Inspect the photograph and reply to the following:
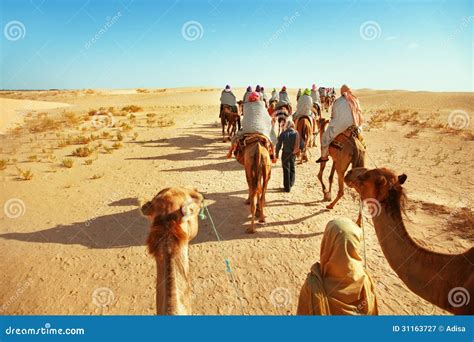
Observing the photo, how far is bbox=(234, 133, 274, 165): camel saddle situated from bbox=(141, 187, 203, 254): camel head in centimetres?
390

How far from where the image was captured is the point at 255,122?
6484 mm

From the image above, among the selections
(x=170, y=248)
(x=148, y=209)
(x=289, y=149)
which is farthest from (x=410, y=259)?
(x=289, y=149)

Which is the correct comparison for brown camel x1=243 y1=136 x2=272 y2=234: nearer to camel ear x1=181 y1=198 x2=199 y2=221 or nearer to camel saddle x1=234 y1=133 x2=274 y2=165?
camel saddle x1=234 y1=133 x2=274 y2=165

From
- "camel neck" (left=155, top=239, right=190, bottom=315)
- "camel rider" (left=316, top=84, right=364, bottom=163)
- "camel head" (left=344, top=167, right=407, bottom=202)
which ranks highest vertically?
"camel rider" (left=316, top=84, right=364, bottom=163)

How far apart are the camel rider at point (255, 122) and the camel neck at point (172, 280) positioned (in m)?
4.58

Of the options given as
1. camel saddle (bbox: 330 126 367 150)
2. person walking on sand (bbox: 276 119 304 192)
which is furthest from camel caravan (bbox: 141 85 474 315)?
person walking on sand (bbox: 276 119 304 192)

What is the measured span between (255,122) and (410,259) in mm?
4130

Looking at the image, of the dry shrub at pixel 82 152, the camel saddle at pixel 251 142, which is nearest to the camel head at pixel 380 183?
the camel saddle at pixel 251 142

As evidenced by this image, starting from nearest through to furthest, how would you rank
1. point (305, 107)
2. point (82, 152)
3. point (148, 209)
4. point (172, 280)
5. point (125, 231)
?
point (172, 280), point (148, 209), point (125, 231), point (305, 107), point (82, 152)

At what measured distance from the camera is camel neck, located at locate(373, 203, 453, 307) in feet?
9.87

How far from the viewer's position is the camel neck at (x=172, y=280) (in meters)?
1.96

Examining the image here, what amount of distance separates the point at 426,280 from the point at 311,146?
10.4 metres

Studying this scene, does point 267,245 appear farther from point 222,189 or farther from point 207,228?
point 222,189

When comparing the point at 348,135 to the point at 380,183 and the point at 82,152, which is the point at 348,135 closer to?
the point at 380,183
